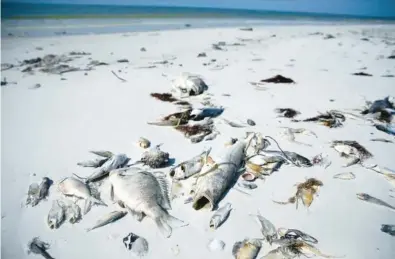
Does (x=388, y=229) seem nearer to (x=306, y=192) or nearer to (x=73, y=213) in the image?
(x=306, y=192)

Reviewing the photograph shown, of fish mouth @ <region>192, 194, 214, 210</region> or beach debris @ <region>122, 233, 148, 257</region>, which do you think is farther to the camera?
fish mouth @ <region>192, 194, 214, 210</region>

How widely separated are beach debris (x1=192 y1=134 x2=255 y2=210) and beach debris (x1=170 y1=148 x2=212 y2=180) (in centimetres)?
15

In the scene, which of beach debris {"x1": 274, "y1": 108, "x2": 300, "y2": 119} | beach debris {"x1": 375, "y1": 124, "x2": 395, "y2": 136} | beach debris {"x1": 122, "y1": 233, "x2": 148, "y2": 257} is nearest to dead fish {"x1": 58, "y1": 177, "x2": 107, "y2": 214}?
beach debris {"x1": 122, "y1": 233, "x2": 148, "y2": 257}

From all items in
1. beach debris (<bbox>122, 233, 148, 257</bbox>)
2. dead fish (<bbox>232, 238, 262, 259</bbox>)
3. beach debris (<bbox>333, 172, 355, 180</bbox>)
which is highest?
beach debris (<bbox>333, 172, 355, 180</bbox>)

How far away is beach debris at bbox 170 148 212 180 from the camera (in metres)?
3.08

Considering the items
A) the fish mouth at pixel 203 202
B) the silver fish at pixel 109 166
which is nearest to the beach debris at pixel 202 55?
the silver fish at pixel 109 166

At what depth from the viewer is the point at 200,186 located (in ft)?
9.16

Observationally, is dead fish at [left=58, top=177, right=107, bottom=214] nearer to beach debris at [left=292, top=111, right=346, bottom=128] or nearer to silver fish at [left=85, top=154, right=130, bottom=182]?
silver fish at [left=85, top=154, right=130, bottom=182]

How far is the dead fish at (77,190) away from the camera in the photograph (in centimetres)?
277

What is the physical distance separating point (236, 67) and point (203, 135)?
4487mm

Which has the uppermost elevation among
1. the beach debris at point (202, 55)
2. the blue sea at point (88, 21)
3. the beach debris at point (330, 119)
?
the beach debris at point (330, 119)

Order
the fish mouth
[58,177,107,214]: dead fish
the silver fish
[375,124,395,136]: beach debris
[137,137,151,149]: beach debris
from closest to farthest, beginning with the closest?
the fish mouth
[58,177,107,214]: dead fish
the silver fish
[137,137,151,149]: beach debris
[375,124,395,136]: beach debris

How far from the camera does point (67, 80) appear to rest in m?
6.78

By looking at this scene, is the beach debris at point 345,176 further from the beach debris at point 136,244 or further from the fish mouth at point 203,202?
the beach debris at point 136,244
